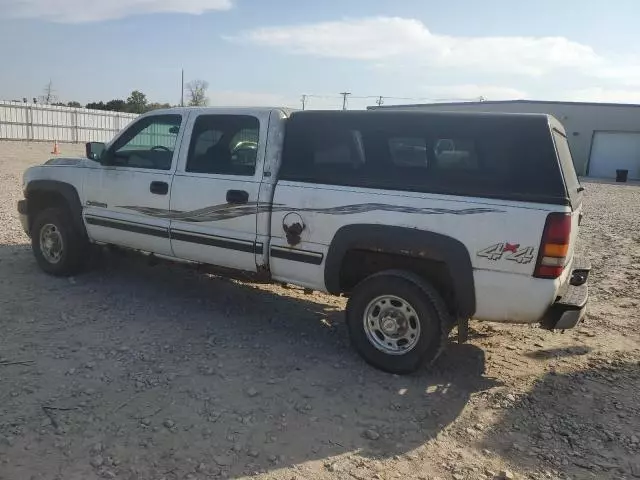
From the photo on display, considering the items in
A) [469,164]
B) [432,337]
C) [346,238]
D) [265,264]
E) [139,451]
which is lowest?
[139,451]

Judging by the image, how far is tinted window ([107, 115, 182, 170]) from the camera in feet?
17.6

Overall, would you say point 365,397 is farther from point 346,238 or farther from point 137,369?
point 137,369

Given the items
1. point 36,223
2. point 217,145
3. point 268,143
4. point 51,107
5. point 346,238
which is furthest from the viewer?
point 51,107

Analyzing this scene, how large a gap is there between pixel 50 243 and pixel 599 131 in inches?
1614

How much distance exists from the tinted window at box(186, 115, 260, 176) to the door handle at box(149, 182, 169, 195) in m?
0.29

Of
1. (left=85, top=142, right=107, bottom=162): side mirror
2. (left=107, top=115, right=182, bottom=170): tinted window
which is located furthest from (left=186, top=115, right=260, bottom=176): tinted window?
(left=85, top=142, right=107, bottom=162): side mirror

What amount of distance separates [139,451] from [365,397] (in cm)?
157

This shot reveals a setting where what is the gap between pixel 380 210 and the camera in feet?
13.5

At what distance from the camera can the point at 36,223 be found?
623cm

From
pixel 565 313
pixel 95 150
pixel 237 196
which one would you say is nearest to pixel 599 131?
pixel 565 313

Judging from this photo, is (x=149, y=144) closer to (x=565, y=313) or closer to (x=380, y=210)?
(x=380, y=210)

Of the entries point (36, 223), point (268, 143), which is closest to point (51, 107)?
point (36, 223)

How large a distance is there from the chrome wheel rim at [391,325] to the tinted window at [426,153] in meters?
0.91

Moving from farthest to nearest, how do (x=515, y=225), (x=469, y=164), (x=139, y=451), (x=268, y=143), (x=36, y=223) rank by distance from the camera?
(x=36, y=223), (x=268, y=143), (x=469, y=164), (x=515, y=225), (x=139, y=451)
